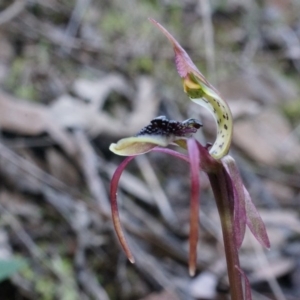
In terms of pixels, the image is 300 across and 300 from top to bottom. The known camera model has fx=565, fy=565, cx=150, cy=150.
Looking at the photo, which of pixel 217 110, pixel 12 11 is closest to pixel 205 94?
pixel 217 110

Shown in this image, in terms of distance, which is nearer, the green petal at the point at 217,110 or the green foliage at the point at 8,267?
the green petal at the point at 217,110

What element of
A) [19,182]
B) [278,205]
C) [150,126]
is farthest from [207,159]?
[278,205]

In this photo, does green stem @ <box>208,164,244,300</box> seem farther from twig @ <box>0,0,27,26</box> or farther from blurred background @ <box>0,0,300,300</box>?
twig @ <box>0,0,27,26</box>

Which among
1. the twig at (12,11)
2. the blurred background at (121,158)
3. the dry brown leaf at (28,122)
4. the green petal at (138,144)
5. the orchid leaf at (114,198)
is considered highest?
the green petal at (138,144)

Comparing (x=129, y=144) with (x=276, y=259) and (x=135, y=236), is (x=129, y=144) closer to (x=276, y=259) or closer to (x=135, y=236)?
(x=135, y=236)

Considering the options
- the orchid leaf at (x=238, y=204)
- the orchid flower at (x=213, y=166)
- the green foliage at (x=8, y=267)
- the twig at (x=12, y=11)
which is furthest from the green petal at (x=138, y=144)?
the twig at (x=12, y=11)

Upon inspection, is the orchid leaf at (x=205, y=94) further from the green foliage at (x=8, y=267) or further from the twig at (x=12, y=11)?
the twig at (x=12, y=11)

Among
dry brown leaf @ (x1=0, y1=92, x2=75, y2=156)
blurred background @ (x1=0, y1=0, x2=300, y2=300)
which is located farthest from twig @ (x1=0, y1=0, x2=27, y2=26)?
dry brown leaf @ (x1=0, y1=92, x2=75, y2=156)
